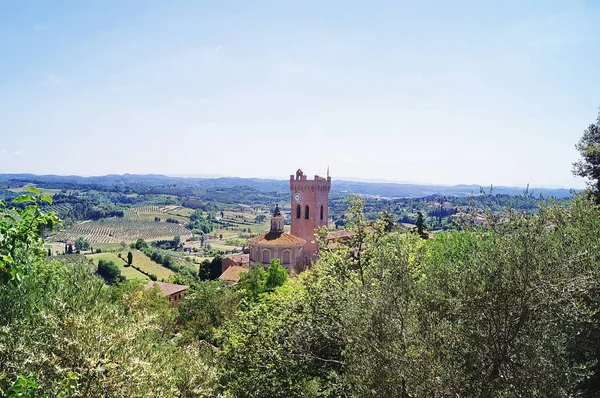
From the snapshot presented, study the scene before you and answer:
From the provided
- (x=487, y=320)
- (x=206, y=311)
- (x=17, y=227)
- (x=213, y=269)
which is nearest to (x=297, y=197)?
(x=213, y=269)

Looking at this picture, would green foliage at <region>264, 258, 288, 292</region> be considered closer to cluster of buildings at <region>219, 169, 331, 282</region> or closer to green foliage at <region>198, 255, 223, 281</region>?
cluster of buildings at <region>219, 169, 331, 282</region>

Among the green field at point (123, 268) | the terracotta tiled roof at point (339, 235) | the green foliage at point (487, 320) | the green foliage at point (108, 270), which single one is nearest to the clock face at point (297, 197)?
the terracotta tiled roof at point (339, 235)

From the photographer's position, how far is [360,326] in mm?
14125

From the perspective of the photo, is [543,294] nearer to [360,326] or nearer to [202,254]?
[360,326]

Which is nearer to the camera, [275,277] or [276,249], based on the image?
[275,277]

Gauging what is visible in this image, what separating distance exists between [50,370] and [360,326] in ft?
26.8

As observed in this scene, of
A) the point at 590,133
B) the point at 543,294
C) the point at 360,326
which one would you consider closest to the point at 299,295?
the point at 360,326

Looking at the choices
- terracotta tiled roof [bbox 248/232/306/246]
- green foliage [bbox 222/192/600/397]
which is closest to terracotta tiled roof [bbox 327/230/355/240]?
terracotta tiled roof [bbox 248/232/306/246]

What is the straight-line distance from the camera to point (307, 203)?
70.1 metres

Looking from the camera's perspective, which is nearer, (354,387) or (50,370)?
(50,370)

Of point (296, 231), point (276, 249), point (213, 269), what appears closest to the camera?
point (276, 249)

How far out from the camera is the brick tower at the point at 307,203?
69.5 metres

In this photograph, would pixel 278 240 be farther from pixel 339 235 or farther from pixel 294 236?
pixel 339 235

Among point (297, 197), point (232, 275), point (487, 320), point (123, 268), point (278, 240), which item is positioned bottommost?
point (123, 268)
